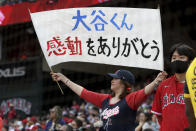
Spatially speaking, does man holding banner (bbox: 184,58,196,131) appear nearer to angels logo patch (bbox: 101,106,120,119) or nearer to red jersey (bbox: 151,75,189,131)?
red jersey (bbox: 151,75,189,131)

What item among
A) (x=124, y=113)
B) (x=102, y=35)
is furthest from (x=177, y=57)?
(x=102, y=35)

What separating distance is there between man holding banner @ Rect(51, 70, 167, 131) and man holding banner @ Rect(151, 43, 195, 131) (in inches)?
3.9

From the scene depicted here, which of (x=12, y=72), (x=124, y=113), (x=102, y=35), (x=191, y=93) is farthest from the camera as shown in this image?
(x=12, y=72)

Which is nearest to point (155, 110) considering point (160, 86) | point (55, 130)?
point (160, 86)

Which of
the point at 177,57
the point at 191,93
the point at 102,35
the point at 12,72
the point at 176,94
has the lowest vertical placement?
the point at 12,72

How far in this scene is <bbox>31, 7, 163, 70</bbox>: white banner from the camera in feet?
11.6

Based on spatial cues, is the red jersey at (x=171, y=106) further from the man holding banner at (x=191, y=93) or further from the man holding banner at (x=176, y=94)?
the man holding banner at (x=191, y=93)

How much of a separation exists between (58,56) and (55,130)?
6.04 feet

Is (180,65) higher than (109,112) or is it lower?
higher

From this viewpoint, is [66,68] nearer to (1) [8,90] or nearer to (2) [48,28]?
(1) [8,90]

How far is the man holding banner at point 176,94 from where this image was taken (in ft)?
9.21

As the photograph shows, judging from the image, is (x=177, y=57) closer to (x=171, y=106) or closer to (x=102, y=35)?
(x=171, y=106)

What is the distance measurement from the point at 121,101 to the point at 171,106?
0.46 m

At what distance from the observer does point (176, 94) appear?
2.89 meters
